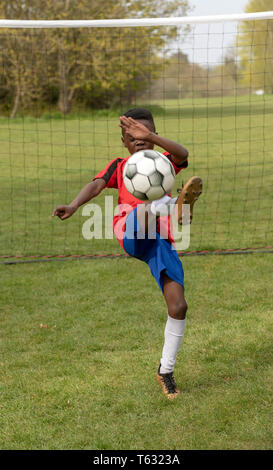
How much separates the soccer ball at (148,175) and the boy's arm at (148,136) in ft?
0.27

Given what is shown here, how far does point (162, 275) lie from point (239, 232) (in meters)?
5.03

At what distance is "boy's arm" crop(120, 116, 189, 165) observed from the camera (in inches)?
143

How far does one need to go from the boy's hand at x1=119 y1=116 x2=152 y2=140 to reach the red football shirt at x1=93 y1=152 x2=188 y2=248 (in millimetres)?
400

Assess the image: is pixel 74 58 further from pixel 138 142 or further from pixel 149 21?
pixel 138 142

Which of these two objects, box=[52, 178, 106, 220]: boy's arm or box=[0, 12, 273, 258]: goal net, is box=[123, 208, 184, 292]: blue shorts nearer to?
box=[52, 178, 106, 220]: boy's arm

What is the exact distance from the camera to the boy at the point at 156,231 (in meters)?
3.86

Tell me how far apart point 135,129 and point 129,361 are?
1.91 metres

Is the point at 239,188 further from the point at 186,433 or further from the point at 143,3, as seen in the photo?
the point at 143,3

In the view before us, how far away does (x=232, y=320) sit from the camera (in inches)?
210

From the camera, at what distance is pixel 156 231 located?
3.97m

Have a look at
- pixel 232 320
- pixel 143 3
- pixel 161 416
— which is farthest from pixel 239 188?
pixel 143 3

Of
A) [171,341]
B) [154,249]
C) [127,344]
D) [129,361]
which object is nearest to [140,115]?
[154,249]

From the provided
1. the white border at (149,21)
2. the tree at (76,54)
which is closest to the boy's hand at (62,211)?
the white border at (149,21)
